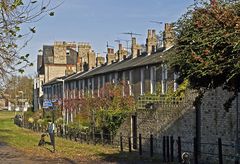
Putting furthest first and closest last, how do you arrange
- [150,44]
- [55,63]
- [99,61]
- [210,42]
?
1. [55,63]
2. [99,61]
3. [150,44]
4. [210,42]

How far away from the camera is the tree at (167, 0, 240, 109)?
9.61m

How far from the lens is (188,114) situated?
77.9 feet

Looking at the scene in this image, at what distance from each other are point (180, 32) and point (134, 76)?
30.5 m

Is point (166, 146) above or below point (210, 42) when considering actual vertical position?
below

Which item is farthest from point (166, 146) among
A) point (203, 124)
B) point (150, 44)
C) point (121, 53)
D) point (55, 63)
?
point (55, 63)

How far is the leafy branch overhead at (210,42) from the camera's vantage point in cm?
960

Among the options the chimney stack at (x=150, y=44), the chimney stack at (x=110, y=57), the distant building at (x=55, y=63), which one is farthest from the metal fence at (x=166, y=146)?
the distant building at (x=55, y=63)

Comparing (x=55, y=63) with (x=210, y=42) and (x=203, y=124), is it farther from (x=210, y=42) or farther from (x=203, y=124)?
(x=210, y=42)

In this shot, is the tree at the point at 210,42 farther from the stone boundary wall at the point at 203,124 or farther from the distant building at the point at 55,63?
the distant building at the point at 55,63

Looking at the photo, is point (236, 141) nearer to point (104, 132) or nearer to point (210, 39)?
point (210, 39)

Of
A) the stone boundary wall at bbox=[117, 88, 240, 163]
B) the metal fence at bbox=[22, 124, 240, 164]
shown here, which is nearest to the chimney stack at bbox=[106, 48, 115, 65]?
the metal fence at bbox=[22, 124, 240, 164]

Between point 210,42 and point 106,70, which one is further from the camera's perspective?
point 106,70

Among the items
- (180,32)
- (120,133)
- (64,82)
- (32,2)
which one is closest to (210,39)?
(180,32)

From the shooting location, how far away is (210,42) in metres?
10.0
